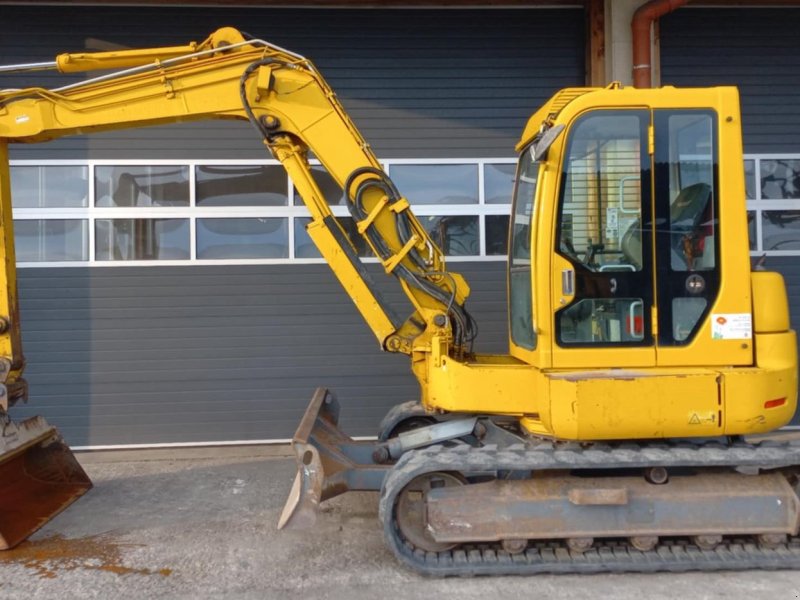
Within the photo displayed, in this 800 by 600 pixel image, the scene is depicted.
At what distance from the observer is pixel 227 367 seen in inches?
283

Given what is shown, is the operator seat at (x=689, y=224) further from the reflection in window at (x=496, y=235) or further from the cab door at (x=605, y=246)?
the reflection in window at (x=496, y=235)

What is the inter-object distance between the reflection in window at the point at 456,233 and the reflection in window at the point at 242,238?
1.64 m

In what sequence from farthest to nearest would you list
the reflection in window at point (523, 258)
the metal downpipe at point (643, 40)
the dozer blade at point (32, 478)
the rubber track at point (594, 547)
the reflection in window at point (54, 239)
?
the reflection in window at point (54, 239), the metal downpipe at point (643, 40), the dozer blade at point (32, 478), the reflection in window at point (523, 258), the rubber track at point (594, 547)

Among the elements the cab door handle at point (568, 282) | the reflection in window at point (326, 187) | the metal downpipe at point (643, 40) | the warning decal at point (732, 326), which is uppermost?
the metal downpipe at point (643, 40)

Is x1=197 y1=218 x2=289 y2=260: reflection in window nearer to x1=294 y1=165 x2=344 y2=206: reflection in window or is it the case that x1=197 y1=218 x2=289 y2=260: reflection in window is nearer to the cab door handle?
x1=294 y1=165 x2=344 y2=206: reflection in window

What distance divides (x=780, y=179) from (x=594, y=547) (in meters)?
5.46

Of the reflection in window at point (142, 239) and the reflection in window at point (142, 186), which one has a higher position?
the reflection in window at point (142, 186)

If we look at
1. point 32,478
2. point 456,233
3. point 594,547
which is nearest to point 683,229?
point 594,547

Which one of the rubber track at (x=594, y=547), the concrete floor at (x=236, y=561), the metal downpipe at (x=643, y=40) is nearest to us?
the concrete floor at (x=236, y=561)

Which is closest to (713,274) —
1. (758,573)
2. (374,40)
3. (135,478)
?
(758,573)

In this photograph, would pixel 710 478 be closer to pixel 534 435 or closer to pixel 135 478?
pixel 534 435

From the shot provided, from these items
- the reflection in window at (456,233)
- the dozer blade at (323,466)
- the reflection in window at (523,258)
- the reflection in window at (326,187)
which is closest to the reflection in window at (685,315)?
the reflection in window at (523,258)

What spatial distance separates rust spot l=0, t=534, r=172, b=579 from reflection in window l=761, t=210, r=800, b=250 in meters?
6.97

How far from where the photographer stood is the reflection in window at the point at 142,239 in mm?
7129
